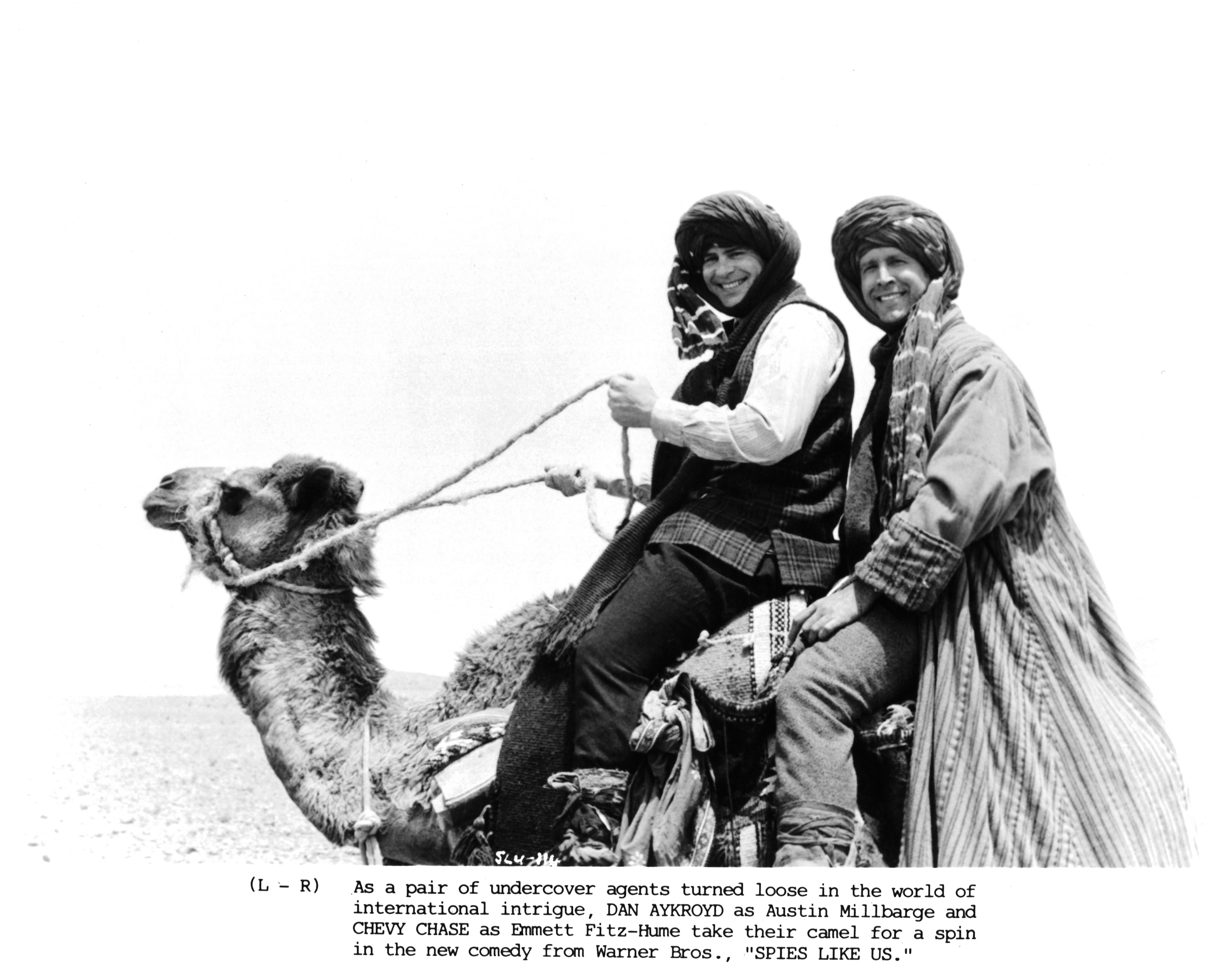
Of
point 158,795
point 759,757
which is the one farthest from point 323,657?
point 158,795

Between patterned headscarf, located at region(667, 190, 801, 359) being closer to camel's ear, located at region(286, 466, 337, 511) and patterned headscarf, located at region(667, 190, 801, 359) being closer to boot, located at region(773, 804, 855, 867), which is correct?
camel's ear, located at region(286, 466, 337, 511)

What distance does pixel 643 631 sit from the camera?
4387 mm

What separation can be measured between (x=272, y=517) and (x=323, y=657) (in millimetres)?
647

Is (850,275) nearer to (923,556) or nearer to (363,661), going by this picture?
(923,556)

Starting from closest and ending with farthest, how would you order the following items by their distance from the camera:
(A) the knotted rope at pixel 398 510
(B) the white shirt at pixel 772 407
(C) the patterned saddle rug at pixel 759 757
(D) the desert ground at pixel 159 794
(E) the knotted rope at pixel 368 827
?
(C) the patterned saddle rug at pixel 759 757, (B) the white shirt at pixel 772 407, (E) the knotted rope at pixel 368 827, (A) the knotted rope at pixel 398 510, (D) the desert ground at pixel 159 794

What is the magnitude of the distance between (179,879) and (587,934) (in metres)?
1.59

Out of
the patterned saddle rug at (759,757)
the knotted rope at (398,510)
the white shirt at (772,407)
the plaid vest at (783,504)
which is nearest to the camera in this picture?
the patterned saddle rug at (759,757)

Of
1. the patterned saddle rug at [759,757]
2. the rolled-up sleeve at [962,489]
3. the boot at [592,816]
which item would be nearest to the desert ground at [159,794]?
the boot at [592,816]

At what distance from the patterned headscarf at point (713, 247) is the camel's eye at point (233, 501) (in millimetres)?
1980

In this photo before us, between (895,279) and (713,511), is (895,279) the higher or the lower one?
the higher one

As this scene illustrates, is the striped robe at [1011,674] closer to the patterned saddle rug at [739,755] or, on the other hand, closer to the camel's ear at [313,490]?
the patterned saddle rug at [739,755]

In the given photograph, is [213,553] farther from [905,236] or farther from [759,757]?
[905,236]

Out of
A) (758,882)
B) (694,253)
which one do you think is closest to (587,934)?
(758,882)

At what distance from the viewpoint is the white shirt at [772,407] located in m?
4.30
